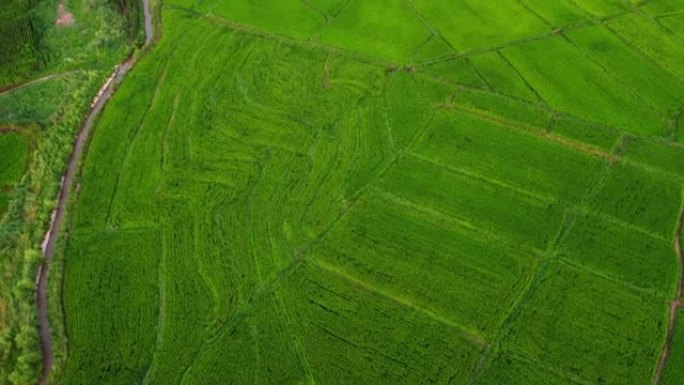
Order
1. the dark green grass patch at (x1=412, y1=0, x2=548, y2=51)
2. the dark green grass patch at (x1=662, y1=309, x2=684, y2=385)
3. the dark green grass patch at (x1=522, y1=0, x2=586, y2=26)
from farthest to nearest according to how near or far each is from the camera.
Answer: the dark green grass patch at (x1=522, y1=0, x2=586, y2=26), the dark green grass patch at (x1=412, y1=0, x2=548, y2=51), the dark green grass patch at (x1=662, y1=309, x2=684, y2=385)

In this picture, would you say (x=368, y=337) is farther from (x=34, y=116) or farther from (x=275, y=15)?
(x=275, y=15)

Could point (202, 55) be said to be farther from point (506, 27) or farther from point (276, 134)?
point (506, 27)

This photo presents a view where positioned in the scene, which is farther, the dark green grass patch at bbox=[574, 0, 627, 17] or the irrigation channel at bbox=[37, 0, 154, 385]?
the dark green grass patch at bbox=[574, 0, 627, 17]

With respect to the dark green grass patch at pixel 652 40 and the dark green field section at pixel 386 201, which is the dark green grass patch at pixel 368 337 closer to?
the dark green field section at pixel 386 201

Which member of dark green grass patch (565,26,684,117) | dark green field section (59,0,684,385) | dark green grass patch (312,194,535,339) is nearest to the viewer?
dark green field section (59,0,684,385)

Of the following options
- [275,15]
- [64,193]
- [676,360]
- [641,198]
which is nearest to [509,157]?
[641,198]

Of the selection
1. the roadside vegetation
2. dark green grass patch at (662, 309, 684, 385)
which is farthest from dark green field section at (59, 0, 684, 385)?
the roadside vegetation

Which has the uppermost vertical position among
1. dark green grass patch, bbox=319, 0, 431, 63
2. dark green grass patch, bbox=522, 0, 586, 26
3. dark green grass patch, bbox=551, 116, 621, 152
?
dark green grass patch, bbox=319, 0, 431, 63

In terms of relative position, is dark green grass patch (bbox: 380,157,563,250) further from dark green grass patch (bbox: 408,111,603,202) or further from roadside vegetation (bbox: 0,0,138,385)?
roadside vegetation (bbox: 0,0,138,385)
